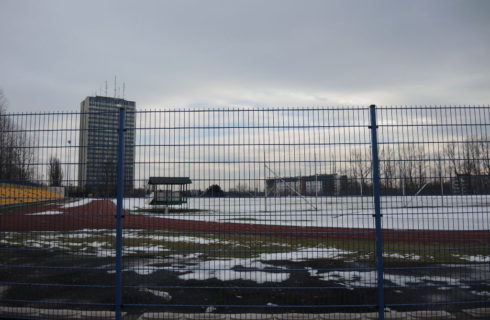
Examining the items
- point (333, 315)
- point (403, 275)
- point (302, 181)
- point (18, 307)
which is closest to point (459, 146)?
point (302, 181)

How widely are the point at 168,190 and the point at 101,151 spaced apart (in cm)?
129

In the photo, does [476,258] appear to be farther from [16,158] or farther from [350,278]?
[16,158]

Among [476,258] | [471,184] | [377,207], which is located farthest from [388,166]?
[476,258]

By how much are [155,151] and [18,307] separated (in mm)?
3775

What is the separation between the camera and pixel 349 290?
7.11 m

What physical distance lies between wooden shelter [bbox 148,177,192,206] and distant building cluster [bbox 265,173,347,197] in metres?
1.35

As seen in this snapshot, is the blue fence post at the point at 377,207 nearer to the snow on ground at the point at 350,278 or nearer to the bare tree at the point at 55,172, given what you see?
the snow on ground at the point at 350,278

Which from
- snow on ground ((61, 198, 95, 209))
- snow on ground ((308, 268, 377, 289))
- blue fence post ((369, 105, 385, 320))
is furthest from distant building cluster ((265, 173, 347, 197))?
snow on ground ((61, 198, 95, 209))

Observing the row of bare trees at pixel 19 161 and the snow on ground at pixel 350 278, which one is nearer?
the row of bare trees at pixel 19 161

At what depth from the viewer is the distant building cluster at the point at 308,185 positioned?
17.5ft

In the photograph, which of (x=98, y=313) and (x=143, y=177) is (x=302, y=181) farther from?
(x=98, y=313)

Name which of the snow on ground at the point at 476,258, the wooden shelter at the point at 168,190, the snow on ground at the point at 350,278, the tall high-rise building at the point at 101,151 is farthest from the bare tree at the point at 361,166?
the snow on ground at the point at 476,258

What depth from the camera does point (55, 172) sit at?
5711 mm

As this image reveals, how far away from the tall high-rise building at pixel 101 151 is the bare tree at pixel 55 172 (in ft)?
1.29
